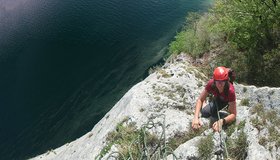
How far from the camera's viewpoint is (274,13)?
24.0m

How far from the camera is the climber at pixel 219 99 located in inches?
458

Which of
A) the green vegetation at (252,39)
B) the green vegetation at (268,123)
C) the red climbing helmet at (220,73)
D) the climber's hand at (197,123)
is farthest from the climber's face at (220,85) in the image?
the green vegetation at (252,39)

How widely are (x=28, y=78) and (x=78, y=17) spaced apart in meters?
15.1

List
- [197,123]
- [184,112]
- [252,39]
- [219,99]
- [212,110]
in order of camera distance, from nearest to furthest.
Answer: [219,99] → [197,123] → [212,110] → [184,112] → [252,39]

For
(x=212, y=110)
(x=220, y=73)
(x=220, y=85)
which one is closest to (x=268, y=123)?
(x=212, y=110)

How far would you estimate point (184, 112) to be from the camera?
51.1 ft

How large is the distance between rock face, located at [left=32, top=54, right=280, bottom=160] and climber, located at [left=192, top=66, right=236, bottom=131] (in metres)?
0.38

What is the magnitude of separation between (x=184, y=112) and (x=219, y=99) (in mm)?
3020

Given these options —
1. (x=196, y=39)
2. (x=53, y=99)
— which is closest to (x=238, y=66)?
(x=196, y=39)

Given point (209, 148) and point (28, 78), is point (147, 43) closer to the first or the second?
point (28, 78)

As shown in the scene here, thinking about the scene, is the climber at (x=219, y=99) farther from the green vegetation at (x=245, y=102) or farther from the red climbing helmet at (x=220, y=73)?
the green vegetation at (x=245, y=102)

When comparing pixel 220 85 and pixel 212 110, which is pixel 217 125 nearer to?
pixel 212 110

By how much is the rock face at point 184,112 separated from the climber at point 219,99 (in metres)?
0.38

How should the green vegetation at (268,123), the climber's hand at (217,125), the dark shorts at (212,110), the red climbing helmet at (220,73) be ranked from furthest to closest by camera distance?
the dark shorts at (212,110) → the climber's hand at (217,125) → the green vegetation at (268,123) → the red climbing helmet at (220,73)
